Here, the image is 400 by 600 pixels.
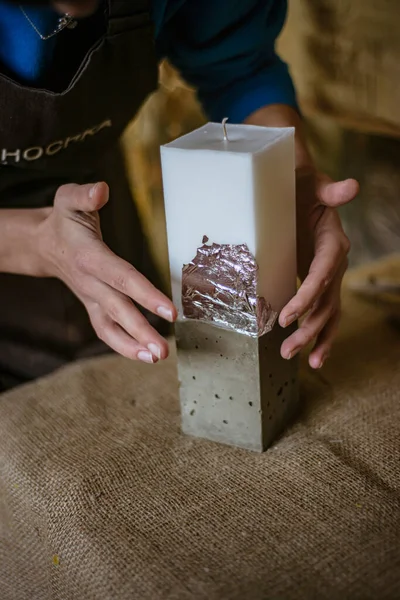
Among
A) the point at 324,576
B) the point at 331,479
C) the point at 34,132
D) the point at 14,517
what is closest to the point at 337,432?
the point at 331,479

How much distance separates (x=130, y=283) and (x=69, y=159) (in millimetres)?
325

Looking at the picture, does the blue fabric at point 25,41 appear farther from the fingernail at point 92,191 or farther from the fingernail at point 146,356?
the fingernail at point 146,356

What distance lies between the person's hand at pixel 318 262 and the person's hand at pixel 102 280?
0.10m

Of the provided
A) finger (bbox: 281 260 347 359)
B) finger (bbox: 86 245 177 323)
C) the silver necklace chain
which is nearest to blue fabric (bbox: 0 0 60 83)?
the silver necklace chain

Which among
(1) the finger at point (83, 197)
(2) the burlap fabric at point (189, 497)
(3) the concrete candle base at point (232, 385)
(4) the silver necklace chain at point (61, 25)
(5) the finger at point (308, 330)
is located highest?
(4) the silver necklace chain at point (61, 25)

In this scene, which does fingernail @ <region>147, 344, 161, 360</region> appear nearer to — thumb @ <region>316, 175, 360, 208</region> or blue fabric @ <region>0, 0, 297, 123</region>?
thumb @ <region>316, 175, 360, 208</region>

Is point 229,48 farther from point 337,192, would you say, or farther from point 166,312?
point 166,312

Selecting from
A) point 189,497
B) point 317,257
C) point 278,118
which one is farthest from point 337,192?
point 189,497

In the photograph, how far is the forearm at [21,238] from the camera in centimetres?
73

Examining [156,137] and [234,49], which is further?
[156,137]

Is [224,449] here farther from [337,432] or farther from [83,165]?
[83,165]

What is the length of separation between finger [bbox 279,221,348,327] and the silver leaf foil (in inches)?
0.8

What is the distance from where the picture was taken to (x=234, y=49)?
836 mm

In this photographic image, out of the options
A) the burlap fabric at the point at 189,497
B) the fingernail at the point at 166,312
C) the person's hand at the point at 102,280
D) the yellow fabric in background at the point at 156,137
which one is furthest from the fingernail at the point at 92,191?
the yellow fabric in background at the point at 156,137
